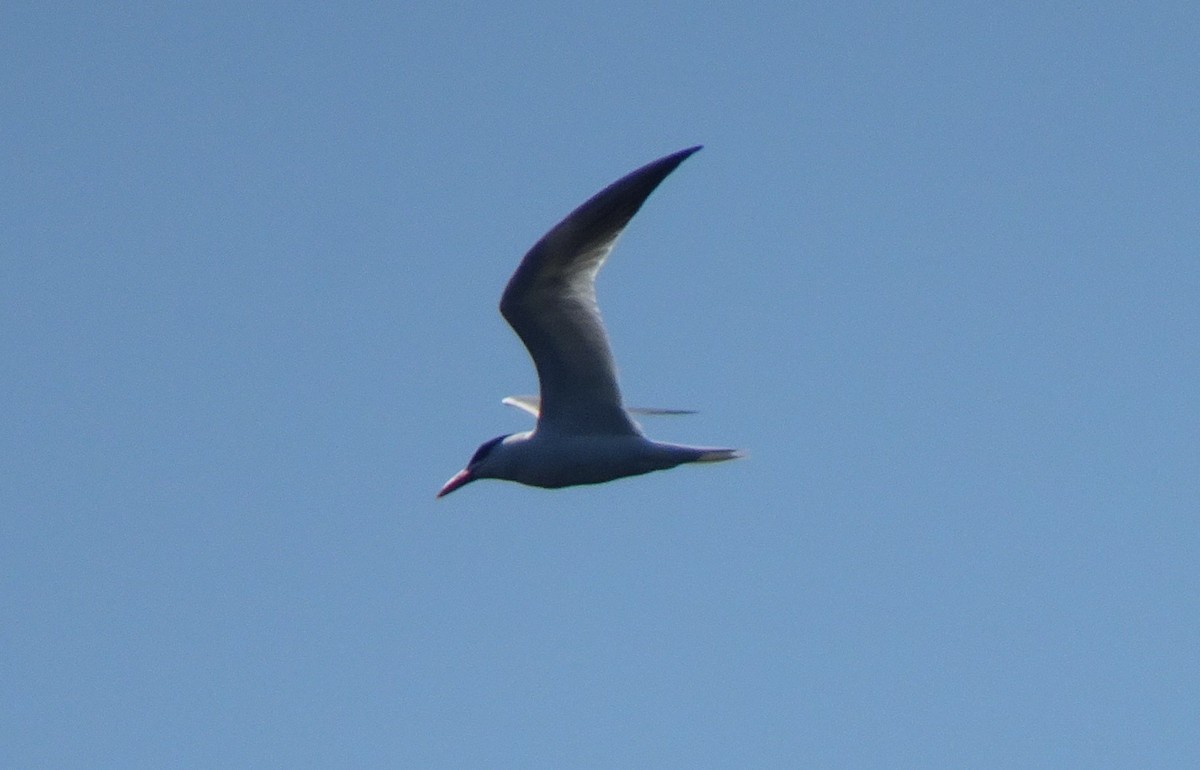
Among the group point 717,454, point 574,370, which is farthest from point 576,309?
point 717,454

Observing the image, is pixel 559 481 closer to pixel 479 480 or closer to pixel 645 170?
pixel 479 480

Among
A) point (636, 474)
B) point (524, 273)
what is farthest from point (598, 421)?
point (524, 273)

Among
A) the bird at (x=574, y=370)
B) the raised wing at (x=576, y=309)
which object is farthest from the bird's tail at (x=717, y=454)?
the raised wing at (x=576, y=309)

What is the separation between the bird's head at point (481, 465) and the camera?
18859 mm

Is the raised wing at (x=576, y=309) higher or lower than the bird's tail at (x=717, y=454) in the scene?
higher

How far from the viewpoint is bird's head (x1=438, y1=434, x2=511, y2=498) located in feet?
61.9

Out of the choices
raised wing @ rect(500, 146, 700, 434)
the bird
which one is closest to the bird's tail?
the bird

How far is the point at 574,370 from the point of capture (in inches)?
721

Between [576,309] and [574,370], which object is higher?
[576,309]

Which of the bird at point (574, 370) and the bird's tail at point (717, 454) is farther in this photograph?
the bird's tail at point (717, 454)

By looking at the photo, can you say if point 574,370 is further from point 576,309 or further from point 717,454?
point 717,454

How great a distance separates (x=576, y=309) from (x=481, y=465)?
2109mm

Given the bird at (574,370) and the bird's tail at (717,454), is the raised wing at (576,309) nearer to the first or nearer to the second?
the bird at (574,370)

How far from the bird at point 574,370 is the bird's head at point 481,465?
0.02m
